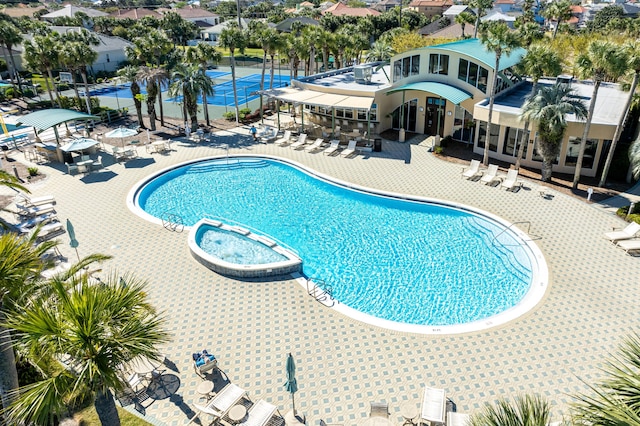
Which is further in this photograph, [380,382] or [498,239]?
[498,239]

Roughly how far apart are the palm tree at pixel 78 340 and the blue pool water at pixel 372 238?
9.52 metres

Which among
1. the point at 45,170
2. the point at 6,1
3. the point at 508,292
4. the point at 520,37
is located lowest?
the point at 508,292

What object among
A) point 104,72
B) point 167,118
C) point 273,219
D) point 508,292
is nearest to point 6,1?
point 104,72

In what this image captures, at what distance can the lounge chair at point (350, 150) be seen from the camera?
1178 inches

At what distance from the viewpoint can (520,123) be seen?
25500mm

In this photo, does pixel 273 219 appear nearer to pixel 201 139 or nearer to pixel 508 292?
pixel 508 292

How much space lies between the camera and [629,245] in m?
18.4

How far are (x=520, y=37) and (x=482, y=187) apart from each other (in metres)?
8.85

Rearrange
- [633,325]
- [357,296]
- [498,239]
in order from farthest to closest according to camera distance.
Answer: [498,239] < [357,296] < [633,325]

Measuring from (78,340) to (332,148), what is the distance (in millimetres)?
24642

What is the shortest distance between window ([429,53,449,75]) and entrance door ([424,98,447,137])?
2.07 meters

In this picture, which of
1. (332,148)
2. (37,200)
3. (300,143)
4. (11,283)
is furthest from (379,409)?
(300,143)

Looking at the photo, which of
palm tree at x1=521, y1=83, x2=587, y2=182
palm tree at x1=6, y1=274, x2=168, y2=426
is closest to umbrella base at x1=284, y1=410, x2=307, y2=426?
palm tree at x1=6, y1=274, x2=168, y2=426

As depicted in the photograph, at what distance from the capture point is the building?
2581 centimetres
